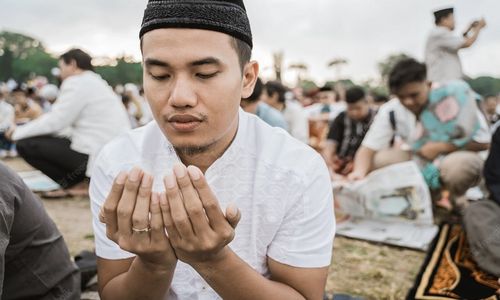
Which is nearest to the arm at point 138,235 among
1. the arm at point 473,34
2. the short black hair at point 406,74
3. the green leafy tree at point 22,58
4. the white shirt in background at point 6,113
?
the short black hair at point 406,74

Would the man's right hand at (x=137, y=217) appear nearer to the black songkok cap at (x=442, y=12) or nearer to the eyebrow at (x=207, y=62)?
the eyebrow at (x=207, y=62)

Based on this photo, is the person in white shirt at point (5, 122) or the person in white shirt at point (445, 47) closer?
the person in white shirt at point (445, 47)

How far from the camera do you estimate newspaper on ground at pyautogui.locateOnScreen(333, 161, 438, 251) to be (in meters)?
4.06

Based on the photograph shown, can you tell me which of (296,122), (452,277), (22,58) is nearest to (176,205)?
(452,277)

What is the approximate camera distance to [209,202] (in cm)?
110

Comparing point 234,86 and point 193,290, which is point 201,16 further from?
point 193,290

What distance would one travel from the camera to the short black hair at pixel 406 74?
13.6 ft

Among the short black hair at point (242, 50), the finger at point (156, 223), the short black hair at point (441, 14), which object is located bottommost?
the finger at point (156, 223)

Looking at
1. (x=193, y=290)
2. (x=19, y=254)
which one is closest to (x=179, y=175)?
(x=193, y=290)

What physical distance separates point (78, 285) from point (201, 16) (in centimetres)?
127

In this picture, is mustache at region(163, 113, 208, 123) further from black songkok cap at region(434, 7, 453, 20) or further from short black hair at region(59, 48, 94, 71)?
black songkok cap at region(434, 7, 453, 20)

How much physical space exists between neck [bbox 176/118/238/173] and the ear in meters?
0.11

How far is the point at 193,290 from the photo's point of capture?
5.03 feet

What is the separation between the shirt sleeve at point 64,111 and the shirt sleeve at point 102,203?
3.91 metres
